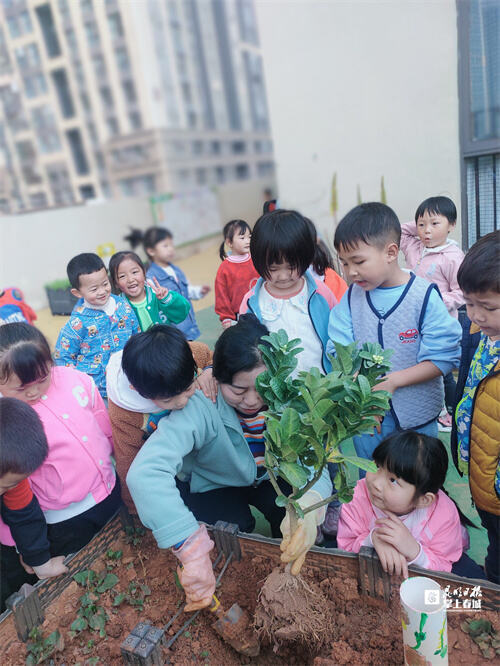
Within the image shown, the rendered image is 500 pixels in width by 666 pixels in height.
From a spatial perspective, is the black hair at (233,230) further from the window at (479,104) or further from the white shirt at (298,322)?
the window at (479,104)

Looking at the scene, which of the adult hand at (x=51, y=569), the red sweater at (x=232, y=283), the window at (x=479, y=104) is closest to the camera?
the adult hand at (x=51, y=569)

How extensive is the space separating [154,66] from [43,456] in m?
1.17

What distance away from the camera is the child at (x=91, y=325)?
187cm

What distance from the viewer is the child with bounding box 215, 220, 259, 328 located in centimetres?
208

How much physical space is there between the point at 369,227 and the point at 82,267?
1.24 metres

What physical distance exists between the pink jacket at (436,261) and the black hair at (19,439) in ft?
4.37

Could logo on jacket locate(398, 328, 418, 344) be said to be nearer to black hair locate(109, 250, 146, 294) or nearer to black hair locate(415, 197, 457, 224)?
black hair locate(415, 197, 457, 224)

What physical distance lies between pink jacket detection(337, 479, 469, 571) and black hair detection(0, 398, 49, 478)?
849 mm

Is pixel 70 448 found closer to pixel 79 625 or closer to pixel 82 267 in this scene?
pixel 79 625

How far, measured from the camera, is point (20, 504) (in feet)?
3.79

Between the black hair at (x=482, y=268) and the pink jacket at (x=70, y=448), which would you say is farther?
the pink jacket at (x=70, y=448)

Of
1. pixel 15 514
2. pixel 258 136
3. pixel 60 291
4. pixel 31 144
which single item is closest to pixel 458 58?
pixel 258 136

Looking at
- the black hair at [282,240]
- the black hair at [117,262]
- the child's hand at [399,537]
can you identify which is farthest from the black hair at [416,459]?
the black hair at [117,262]

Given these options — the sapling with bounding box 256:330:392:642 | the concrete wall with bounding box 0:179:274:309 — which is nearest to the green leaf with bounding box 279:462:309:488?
the sapling with bounding box 256:330:392:642
